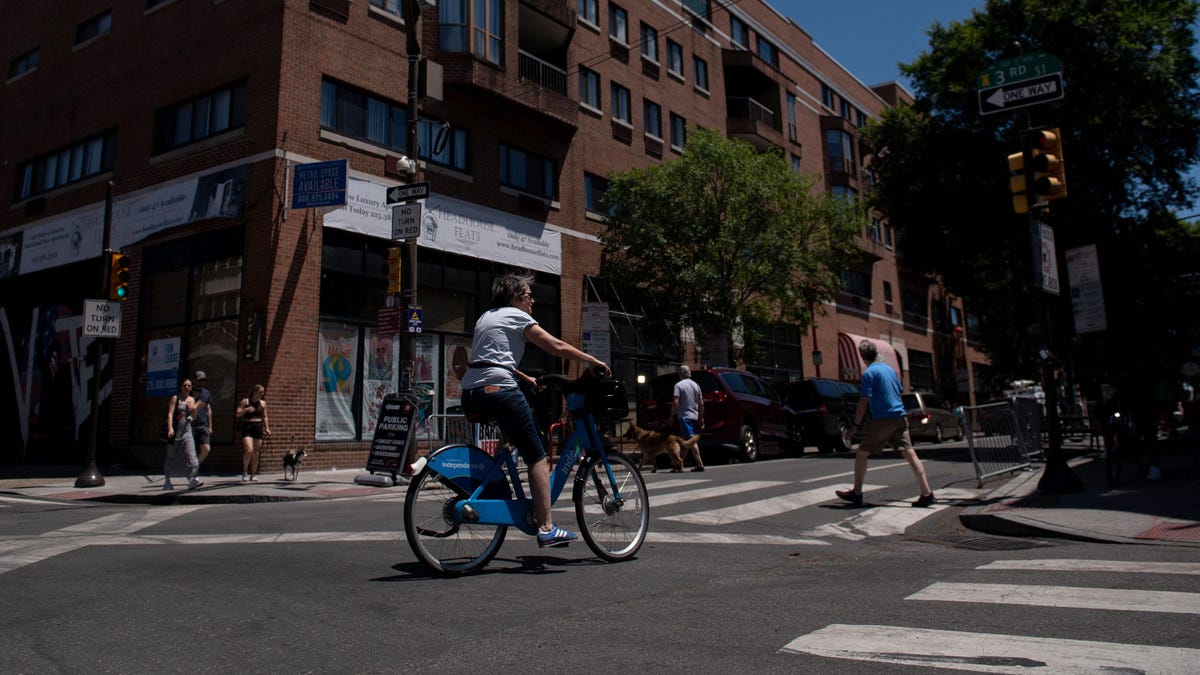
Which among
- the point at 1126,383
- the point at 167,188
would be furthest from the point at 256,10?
Answer: the point at 1126,383

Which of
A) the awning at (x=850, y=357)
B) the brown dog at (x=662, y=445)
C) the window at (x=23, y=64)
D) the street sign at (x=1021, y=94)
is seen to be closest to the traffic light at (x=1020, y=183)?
the street sign at (x=1021, y=94)

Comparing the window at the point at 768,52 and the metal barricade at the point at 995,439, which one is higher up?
the window at the point at 768,52

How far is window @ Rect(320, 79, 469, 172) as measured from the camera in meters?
17.7

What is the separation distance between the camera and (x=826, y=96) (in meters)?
41.2

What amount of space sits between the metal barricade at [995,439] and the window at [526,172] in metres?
14.1

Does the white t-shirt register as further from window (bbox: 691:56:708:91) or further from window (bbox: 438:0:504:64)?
window (bbox: 691:56:708:91)

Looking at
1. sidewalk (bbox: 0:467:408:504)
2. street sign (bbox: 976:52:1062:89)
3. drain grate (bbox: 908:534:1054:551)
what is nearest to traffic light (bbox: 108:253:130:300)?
sidewalk (bbox: 0:467:408:504)

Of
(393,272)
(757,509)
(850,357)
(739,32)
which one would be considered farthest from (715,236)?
(850,357)

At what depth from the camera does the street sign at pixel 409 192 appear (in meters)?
13.7

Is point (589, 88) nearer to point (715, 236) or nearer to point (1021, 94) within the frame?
point (715, 236)

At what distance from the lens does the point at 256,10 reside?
1752 centimetres

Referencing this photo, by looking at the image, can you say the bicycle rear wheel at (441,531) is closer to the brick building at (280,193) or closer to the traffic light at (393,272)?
the traffic light at (393,272)

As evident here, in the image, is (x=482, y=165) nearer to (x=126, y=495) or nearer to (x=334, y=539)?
(x=126, y=495)

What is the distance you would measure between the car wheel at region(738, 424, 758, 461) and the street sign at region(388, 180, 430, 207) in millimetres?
7446
